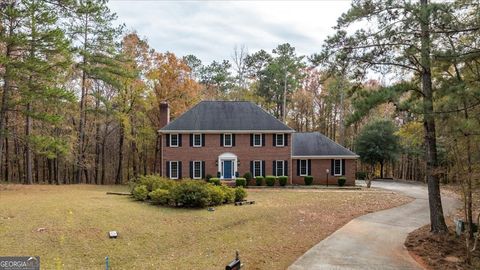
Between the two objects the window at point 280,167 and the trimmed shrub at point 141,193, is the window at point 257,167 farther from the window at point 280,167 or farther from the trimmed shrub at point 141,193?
the trimmed shrub at point 141,193

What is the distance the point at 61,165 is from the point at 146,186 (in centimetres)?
2338

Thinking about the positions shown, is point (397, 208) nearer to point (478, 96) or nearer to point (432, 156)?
point (432, 156)

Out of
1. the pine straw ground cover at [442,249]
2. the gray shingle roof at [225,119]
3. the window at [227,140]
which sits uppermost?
the gray shingle roof at [225,119]

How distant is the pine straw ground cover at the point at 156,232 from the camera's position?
9891mm

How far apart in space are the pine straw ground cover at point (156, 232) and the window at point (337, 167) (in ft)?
41.1

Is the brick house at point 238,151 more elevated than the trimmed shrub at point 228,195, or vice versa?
the brick house at point 238,151

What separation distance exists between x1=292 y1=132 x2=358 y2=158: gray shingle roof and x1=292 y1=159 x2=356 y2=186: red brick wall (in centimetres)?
62

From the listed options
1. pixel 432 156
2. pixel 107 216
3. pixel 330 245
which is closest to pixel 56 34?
pixel 107 216

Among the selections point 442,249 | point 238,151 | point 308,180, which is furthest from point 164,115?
point 442,249

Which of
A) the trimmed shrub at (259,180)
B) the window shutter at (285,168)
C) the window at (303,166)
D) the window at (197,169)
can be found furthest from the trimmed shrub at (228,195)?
the window at (303,166)

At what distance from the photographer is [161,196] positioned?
17.0 meters

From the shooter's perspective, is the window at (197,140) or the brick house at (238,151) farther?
the window at (197,140)

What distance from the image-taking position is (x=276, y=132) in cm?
3070

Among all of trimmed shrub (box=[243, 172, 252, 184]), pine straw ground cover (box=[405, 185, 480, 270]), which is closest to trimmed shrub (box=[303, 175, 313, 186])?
trimmed shrub (box=[243, 172, 252, 184])
